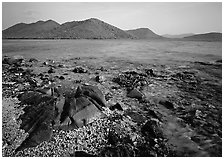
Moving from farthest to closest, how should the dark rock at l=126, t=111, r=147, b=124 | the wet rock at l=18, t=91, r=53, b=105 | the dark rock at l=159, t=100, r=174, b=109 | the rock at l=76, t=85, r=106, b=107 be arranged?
the dark rock at l=159, t=100, r=174, b=109, the rock at l=76, t=85, r=106, b=107, the wet rock at l=18, t=91, r=53, b=105, the dark rock at l=126, t=111, r=147, b=124

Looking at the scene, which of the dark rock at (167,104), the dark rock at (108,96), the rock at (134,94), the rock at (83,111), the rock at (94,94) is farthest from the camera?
the rock at (134,94)

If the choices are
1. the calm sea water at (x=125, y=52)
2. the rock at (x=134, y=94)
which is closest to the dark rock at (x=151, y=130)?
the rock at (x=134, y=94)

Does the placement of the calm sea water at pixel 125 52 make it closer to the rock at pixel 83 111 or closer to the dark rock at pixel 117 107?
the dark rock at pixel 117 107

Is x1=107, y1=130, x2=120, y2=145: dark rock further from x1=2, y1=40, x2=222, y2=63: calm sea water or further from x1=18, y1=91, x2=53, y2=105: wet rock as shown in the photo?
x1=2, y1=40, x2=222, y2=63: calm sea water

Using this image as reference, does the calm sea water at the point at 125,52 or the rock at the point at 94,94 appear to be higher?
the calm sea water at the point at 125,52

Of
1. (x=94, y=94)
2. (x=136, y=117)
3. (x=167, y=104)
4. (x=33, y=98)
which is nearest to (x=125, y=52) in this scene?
(x=167, y=104)

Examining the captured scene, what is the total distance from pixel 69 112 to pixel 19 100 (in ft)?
10.8

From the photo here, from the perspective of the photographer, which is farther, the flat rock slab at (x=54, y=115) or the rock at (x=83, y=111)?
the rock at (x=83, y=111)

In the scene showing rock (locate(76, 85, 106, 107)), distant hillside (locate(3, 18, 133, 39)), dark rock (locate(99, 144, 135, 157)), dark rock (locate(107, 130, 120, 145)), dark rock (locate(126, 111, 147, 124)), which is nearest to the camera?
dark rock (locate(99, 144, 135, 157))

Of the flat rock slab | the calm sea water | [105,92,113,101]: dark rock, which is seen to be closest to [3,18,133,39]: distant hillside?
the calm sea water

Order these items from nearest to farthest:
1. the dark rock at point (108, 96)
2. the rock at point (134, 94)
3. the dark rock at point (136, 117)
Answer: the dark rock at point (136, 117) < the dark rock at point (108, 96) < the rock at point (134, 94)

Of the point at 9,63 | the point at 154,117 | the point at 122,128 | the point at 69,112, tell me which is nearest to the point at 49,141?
the point at 69,112

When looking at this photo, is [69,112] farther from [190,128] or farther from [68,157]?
[190,128]

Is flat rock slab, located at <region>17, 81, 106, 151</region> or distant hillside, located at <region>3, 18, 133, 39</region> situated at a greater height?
distant hillside, located at <region>3, 18, 133, 39</region>
